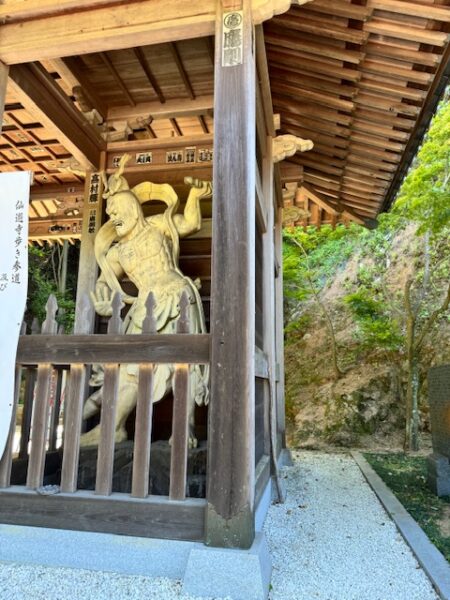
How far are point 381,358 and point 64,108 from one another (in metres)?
8.11

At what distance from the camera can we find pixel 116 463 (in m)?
3.09

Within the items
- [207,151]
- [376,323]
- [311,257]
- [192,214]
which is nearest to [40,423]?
[192,214]

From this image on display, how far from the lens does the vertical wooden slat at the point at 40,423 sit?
249cm

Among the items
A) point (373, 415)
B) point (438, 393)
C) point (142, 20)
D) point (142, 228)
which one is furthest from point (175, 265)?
point (373, 415)

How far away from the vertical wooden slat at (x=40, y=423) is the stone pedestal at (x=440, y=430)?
3.90 metres

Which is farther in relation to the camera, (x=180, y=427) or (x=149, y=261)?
(x=149, y=261)

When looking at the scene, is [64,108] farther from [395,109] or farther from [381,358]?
[381,358]

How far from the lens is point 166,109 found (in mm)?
4461

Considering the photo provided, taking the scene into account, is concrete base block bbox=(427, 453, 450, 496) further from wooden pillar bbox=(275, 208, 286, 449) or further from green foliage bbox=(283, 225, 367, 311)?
green foliage bbox=(283, 225, 367, 311)

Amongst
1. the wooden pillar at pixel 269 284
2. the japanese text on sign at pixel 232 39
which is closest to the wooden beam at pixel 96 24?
the japanese text on sign at pixel 232 39

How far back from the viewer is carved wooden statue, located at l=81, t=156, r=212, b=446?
3.63 meters

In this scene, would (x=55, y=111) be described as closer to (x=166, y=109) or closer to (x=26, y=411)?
(x=166, y=109)

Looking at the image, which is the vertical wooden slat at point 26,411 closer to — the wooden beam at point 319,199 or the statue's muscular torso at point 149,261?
the statue's muscular torso at point 149,261

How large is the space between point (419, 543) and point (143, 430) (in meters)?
2.13
